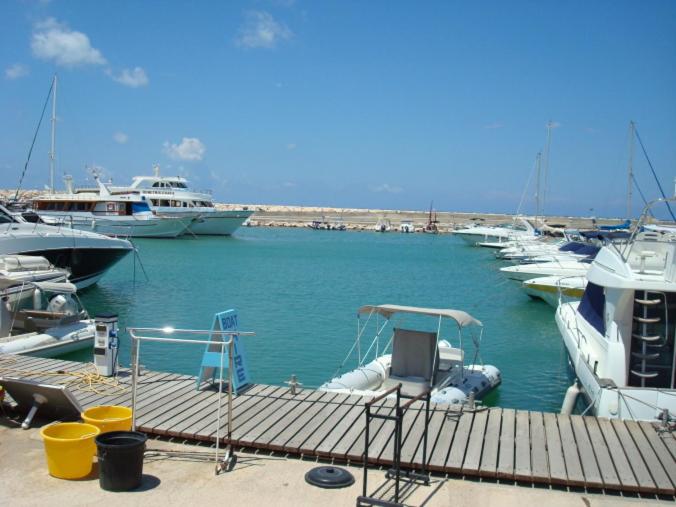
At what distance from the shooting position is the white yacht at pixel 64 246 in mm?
24172

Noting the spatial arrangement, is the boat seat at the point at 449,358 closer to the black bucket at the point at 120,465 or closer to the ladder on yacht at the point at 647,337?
the ladder on yacht at the point at 647,337

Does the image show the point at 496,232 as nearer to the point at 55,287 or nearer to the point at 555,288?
the point at 555,288

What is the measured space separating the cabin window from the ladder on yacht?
159 centimetres

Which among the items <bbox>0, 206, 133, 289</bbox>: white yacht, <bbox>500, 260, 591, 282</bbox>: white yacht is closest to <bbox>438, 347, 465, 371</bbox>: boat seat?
<bbox>0, 206, 133, 289</bbox>: white yacht

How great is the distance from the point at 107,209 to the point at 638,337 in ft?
196

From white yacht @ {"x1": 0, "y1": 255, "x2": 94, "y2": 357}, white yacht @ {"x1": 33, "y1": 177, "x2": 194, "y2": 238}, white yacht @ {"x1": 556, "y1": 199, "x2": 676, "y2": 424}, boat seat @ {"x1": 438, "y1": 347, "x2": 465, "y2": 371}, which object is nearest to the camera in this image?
white yacht @ {"x1": 556, "y1": 199, "x2": 676, "y2": 424}

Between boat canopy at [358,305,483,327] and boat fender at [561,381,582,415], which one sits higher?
boat canopy at [358,305,483,327]

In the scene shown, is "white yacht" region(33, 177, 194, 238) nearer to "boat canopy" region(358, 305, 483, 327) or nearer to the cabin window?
"boat canopy" region(358, 305, 483, 327)

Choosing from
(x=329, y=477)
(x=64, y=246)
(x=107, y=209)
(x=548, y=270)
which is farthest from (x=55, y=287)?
(x=107, y=209)

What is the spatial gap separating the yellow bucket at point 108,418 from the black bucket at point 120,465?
0.95 meters

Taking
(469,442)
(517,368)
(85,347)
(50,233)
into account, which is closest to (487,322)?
(517,368)

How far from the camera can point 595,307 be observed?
13602 mm

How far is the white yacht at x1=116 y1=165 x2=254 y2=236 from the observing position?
69938mm

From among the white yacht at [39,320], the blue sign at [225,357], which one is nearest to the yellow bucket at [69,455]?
the blue sign at [225,357]
